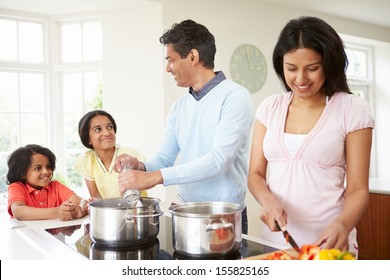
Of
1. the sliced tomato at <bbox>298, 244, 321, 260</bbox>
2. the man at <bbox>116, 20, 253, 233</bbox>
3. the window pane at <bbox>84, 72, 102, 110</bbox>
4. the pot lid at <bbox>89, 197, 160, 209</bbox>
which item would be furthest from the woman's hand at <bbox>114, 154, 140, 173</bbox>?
the window pane at <bbox>84, 72, 102, 110</bbox>

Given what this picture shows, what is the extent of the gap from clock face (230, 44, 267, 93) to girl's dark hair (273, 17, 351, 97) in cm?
184

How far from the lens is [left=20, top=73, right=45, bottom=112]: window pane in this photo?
9.00 ft

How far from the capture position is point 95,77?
110 inches

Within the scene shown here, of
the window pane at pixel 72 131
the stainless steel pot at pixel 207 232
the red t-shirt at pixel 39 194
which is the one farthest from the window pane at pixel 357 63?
the stainless steel pot at pixel 207 232

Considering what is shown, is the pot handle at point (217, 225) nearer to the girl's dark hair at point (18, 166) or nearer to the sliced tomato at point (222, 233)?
the sliced tomato at point (222, 233)

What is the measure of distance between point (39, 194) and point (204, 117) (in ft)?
2.10

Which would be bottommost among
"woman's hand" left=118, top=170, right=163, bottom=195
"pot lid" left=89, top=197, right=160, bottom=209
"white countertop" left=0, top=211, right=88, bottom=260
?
"white countertop" left=0, top=211, right=88, bottom=260

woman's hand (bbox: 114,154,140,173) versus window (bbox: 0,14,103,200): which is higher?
window (bbox: 0,14,103,200)

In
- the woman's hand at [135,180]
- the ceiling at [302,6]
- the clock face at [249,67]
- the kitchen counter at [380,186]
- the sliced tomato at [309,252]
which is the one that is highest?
the ceiling at [302,6]

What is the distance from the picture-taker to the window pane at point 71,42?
9.17 ft

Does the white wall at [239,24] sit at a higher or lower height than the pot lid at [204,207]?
higher

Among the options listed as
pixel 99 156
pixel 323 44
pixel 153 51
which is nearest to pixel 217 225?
pixel 323 44

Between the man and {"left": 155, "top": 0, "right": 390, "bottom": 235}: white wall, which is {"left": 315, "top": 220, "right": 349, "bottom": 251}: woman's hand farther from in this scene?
{"left": 155, "top": 0, "right": 390, "bottom": 235}: white wall

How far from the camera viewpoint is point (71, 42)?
9.24 ft
